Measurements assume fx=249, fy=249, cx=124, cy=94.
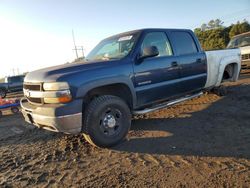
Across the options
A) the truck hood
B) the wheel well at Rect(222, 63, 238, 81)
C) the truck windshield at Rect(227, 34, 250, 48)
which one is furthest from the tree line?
the truck hood

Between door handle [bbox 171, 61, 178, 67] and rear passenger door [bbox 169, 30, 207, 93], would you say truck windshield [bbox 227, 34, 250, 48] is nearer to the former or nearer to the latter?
rear passenger door [bbox 169, 30, 207, 93]

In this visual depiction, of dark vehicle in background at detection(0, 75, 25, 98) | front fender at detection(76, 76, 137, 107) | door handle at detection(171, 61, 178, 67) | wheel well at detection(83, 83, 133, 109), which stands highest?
door handle at detection(171, 61, 178, 67)

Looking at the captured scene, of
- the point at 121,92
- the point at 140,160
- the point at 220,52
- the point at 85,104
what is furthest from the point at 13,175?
the point at 220,52

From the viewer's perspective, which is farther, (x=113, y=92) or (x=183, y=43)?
(x=183, y=43)

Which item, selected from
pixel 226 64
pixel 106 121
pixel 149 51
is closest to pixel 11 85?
pixel 226 64

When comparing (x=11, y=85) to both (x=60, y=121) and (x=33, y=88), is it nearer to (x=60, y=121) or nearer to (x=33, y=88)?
(x=33, y=88)

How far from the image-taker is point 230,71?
7.07m

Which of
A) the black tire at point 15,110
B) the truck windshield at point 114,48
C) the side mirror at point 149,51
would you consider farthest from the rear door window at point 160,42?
the black tire at point 15,110

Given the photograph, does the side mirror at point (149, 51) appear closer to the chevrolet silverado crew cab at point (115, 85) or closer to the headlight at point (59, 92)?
the chevrolet silverado crew cab at point (115, 85)

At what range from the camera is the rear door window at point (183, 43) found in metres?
5.32

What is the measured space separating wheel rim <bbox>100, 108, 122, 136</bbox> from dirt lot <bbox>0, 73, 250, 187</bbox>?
28cm

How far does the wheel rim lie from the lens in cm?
399

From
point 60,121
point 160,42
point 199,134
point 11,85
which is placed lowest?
point 11,85

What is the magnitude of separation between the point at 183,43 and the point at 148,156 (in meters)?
2.95
